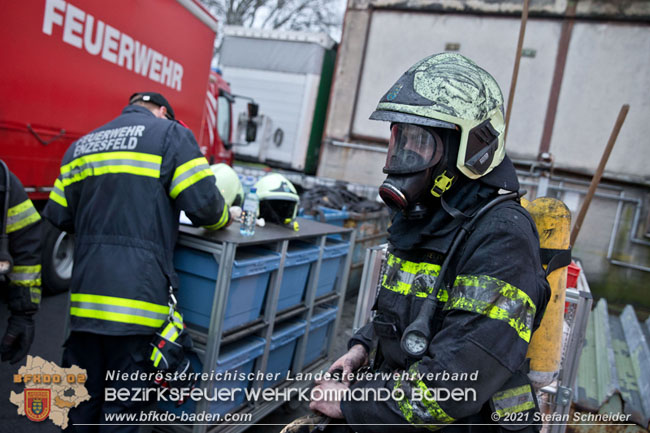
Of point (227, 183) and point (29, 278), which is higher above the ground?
point (227, 183)

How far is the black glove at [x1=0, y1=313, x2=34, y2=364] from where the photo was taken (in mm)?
2539

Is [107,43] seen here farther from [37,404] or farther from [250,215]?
[37,404]

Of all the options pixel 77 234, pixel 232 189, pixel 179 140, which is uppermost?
pixel 179 140

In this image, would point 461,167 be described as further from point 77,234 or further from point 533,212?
point 77,234

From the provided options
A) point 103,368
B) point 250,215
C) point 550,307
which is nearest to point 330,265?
point 250,215

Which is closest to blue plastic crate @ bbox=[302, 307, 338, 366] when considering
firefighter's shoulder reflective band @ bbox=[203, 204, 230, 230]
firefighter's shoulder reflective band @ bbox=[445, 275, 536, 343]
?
firefighter's shoulder reflective band @ bbox=[203, 204, 230, 230]

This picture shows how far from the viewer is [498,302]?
1307 millimetres

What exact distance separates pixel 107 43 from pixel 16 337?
3141mm

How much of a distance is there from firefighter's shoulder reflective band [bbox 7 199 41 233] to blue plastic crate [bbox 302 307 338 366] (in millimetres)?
2385

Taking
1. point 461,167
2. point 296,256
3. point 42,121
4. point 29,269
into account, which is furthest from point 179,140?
point 42,121

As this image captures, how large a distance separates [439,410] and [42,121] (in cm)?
425

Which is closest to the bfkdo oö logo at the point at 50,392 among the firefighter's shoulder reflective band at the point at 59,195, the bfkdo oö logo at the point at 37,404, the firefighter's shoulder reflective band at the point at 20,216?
the bfkdo oö logo at the point at 37,404

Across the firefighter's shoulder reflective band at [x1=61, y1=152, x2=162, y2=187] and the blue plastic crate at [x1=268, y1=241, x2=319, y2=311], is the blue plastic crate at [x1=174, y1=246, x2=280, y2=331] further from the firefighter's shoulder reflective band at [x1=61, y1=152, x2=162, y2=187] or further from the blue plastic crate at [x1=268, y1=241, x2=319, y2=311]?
the firefighter's shoulder reflective band at [x1=61, y1=152, x2=162, y2=187]

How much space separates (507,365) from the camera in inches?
51.3
